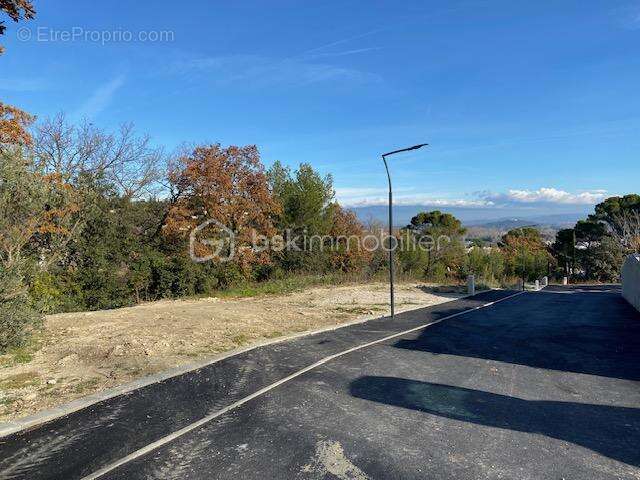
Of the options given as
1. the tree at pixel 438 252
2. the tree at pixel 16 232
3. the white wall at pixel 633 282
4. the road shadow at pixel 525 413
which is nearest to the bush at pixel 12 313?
the tree at pixel 16 232

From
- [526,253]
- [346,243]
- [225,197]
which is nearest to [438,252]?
[346,243]

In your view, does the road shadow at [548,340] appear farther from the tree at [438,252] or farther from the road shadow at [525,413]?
the tree at [438,252]

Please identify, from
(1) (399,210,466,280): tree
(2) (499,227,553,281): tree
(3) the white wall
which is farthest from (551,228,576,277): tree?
(3) the white wall

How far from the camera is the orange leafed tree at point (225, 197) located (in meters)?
20.8

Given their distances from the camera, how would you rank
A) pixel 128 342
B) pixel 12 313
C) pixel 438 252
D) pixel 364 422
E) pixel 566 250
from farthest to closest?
pixel 566 250 → pixel 438 252 → pixel 128 342 → pixel 12 313 → pixel 364 422

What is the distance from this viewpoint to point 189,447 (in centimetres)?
457

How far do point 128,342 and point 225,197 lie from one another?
13.5m

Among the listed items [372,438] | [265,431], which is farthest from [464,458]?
[265,431]

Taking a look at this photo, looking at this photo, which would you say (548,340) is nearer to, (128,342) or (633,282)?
(128,342)

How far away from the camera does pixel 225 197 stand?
2145cm

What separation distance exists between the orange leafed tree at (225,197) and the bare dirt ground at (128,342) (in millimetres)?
6802

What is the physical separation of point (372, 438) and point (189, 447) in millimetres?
1991

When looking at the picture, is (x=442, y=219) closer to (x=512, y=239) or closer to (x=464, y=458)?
(x=512, y=239)

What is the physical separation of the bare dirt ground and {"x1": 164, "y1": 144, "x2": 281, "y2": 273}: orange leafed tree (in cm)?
680
